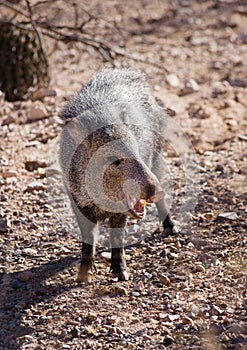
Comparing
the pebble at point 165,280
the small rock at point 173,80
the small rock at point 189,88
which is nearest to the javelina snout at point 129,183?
the pebble at point 165,280

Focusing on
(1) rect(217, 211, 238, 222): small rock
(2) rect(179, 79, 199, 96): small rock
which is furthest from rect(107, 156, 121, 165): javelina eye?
(2) rect(179, 79, 199, 96): small rock

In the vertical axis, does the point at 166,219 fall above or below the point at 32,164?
below

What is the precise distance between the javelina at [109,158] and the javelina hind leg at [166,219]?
1 centimetres

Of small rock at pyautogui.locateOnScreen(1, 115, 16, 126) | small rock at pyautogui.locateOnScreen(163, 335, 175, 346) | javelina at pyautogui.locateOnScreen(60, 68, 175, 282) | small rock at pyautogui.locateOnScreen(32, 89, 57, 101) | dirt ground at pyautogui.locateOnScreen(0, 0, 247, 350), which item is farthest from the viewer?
small rock at pyautogui.locateOnScreen(32, 89, 57, 101)

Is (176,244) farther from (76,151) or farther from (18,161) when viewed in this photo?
(18,161)

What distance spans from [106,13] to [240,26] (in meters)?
1.68

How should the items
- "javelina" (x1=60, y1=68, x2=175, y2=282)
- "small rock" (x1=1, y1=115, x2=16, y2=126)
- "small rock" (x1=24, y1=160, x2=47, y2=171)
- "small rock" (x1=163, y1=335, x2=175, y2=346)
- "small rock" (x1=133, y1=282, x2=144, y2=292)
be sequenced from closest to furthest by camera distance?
"small rock" (x1=163, y1=335, x2=175, y2=346)
"javelina" (x1=60, y1=68, x2=175, y2=282)
"small rock" (x1=133, y1=282, x2=144, y2=292)
"small rock" (x1=24, y1=160, x2=47, y2=171)
"small rock" (x1=1, y1=115, x2=16, y2=126)

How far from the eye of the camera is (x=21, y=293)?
3.53m

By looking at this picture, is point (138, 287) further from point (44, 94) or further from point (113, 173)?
point (44, 94)

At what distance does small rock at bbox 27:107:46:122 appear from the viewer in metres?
5.91

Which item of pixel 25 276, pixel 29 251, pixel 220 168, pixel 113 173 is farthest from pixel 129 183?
pixel 220 168

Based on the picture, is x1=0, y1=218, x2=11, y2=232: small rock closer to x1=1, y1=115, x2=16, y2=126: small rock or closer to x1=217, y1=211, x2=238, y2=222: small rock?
x1=217, y1=211, x2=238, y2=222: small rock

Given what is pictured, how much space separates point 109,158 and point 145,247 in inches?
35.3

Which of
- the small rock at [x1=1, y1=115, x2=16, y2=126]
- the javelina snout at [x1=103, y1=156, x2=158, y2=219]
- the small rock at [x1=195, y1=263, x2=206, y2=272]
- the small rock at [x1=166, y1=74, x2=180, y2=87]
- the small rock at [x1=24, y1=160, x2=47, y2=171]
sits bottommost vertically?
the small rock at [x1=195, y1=263, x2=206, y2=272]
